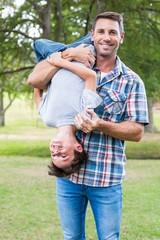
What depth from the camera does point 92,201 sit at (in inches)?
103

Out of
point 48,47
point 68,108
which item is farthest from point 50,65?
point 68,108

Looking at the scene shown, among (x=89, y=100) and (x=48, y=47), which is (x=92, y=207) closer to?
(x=89, y=100)

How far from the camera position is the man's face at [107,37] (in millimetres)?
2559

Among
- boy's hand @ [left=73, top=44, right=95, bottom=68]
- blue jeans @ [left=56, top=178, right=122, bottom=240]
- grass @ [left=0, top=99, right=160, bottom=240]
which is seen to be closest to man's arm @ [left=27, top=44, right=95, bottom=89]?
boy's hand @ [left=73, top=44, right=95, bottom=68]

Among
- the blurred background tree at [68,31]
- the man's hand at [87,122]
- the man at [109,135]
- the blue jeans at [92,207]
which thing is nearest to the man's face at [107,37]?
the man at [109,135]

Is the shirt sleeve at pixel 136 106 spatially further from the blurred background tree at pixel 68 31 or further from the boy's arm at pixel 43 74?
the blurred background tree at pixel 68 31

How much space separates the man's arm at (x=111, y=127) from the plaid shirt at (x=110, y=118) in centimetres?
5

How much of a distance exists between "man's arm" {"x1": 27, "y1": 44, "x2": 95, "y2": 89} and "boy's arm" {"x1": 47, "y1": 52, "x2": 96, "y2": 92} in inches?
1.2

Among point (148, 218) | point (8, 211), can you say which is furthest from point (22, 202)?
point (148, 218)

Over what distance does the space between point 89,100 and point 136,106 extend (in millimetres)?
287

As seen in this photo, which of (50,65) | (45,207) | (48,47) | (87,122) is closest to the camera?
(87,122)

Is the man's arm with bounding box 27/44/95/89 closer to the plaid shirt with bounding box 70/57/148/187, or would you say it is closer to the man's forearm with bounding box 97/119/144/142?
the plaid shirt with bounding box 70/57/148/187

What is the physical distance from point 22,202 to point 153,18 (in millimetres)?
6794

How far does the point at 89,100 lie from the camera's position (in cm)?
242
